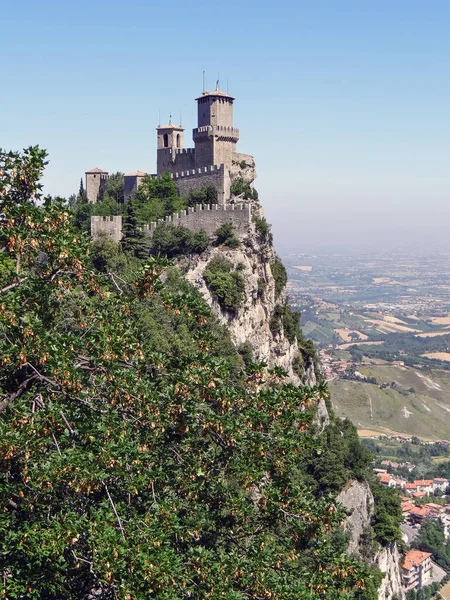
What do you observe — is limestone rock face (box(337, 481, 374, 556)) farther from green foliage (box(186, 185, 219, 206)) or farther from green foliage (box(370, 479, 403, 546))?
green foliage (box(186, 185, 219, 206))

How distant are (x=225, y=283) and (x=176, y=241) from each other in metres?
3.01

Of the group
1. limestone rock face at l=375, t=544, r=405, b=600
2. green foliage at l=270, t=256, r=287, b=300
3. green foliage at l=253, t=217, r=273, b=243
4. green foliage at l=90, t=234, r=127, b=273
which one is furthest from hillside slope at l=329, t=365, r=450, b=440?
green foliage at l=90, t=234, r=127, b=273

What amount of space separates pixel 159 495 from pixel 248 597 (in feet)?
6.39

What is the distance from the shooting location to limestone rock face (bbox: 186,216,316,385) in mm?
35656

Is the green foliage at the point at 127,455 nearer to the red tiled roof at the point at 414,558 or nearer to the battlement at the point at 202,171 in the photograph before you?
the battlement at the point at 202,171

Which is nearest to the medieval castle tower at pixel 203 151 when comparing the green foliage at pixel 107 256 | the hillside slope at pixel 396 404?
the green foliage at pixel 107 256

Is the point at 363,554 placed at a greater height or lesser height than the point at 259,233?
lesser

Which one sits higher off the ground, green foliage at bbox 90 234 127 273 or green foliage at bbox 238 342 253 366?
green foliage at bbox 90 234 127 273

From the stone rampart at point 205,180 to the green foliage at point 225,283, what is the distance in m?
4.94

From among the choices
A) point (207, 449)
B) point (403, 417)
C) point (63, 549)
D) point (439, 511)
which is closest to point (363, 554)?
point (207, 449)

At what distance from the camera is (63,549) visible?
963cm

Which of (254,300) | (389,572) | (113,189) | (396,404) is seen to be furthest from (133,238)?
(396,404)

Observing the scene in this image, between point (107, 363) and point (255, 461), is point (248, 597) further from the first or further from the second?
point (107, 363)

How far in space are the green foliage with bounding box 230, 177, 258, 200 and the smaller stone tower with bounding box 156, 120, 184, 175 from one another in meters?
5.27
